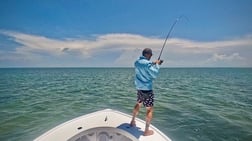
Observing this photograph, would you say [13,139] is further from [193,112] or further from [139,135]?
[193,112]

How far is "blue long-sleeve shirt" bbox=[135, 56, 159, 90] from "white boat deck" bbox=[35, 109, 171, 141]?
1021 mm

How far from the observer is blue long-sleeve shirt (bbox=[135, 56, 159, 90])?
143 inches

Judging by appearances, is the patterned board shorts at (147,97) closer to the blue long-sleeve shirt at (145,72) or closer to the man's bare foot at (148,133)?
the blue long-sleeve shirt at (145,72)

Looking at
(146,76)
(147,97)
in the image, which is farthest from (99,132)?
(146,76)

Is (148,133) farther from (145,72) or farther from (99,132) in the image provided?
(145,72)

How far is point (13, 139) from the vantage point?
6.35 metres

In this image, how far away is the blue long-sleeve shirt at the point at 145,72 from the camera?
3.63 metres

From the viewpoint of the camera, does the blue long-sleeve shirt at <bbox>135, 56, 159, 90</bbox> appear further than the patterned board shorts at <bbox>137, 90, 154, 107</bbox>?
No

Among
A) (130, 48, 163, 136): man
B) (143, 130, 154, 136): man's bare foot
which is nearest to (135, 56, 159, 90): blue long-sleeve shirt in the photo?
(130, 48, 163, 136): man

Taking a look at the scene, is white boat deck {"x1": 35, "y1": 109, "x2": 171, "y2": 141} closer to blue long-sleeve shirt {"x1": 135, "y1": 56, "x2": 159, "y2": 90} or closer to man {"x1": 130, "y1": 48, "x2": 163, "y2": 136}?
man {"x1": 130, "y1": 48, "x2": 163, "y2": 136}

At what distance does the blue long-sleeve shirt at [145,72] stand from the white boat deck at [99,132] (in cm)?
102

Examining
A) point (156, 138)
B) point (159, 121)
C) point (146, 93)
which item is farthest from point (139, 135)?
point (159, 121)

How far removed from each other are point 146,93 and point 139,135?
899 mm

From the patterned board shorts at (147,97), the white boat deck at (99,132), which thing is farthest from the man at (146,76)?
the white boat deck at (99,132)
